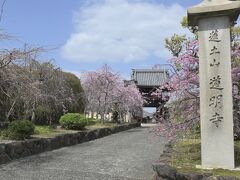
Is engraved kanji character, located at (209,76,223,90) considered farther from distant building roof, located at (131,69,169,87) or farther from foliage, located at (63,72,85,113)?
distant building roof, located at (131,69,169,87)

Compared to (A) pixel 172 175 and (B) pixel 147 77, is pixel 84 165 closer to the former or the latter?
(A) pixel 172 175

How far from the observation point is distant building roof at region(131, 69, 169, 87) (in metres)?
45.7

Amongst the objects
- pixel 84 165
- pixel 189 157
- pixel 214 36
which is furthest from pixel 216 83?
pixel 84 165

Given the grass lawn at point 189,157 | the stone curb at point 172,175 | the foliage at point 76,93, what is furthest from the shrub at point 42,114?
the stone curb at point 172,175

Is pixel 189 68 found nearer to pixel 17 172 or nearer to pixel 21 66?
pixel 17 172

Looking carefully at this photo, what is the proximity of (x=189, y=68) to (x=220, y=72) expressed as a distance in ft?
6.68

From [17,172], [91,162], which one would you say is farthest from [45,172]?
[91,162]

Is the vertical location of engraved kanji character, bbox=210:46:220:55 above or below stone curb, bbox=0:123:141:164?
above

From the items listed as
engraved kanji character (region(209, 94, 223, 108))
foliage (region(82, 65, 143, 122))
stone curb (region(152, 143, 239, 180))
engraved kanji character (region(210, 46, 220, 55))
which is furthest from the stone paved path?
foliage (region(82, 65, 143, 122))

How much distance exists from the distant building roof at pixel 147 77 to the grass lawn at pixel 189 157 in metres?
33.8

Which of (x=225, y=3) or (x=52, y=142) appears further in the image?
(x=52, y=142)

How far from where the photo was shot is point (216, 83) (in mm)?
7781

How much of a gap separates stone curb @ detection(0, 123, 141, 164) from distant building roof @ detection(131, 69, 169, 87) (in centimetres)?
2475

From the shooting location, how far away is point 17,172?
397 inches
